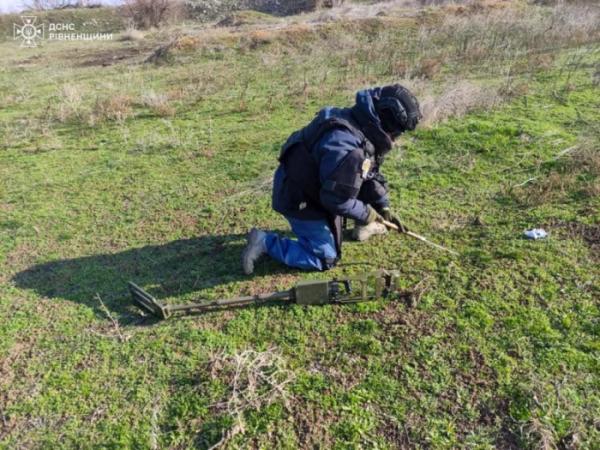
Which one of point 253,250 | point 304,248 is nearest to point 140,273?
point 253,250

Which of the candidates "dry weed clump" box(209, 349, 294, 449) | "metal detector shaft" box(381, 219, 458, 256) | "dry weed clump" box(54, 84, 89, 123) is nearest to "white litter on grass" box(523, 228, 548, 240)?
"metal detector shaft" box(381, 219, 458, 256)

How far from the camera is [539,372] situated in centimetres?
265

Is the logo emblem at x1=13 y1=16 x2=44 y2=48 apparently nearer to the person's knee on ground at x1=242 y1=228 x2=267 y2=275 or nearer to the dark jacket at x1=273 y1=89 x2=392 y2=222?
the person's knee on ground at x1=242 y1=228 x2=267 y2=275

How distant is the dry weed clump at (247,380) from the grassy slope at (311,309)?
0.07 meters

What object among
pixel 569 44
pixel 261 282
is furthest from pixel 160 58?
pixel 261 282

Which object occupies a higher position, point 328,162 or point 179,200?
point 328,162

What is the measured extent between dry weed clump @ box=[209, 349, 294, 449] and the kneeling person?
0.96 m

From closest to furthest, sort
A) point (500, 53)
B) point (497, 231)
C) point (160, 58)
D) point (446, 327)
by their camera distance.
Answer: point (446, 327)
point (497, 231)
point (500, 53)
point (160, 58)

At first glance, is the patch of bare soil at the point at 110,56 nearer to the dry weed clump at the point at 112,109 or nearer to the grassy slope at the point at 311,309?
the dry weed clump at the point at 112,109

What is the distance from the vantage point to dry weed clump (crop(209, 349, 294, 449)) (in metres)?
2.52

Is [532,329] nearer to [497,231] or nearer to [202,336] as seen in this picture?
[497,231]

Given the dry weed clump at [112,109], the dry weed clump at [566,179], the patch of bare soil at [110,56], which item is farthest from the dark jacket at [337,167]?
the patch of bare soil at [110,56]

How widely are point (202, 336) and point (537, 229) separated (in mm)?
3022

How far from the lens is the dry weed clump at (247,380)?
99.3 inches
